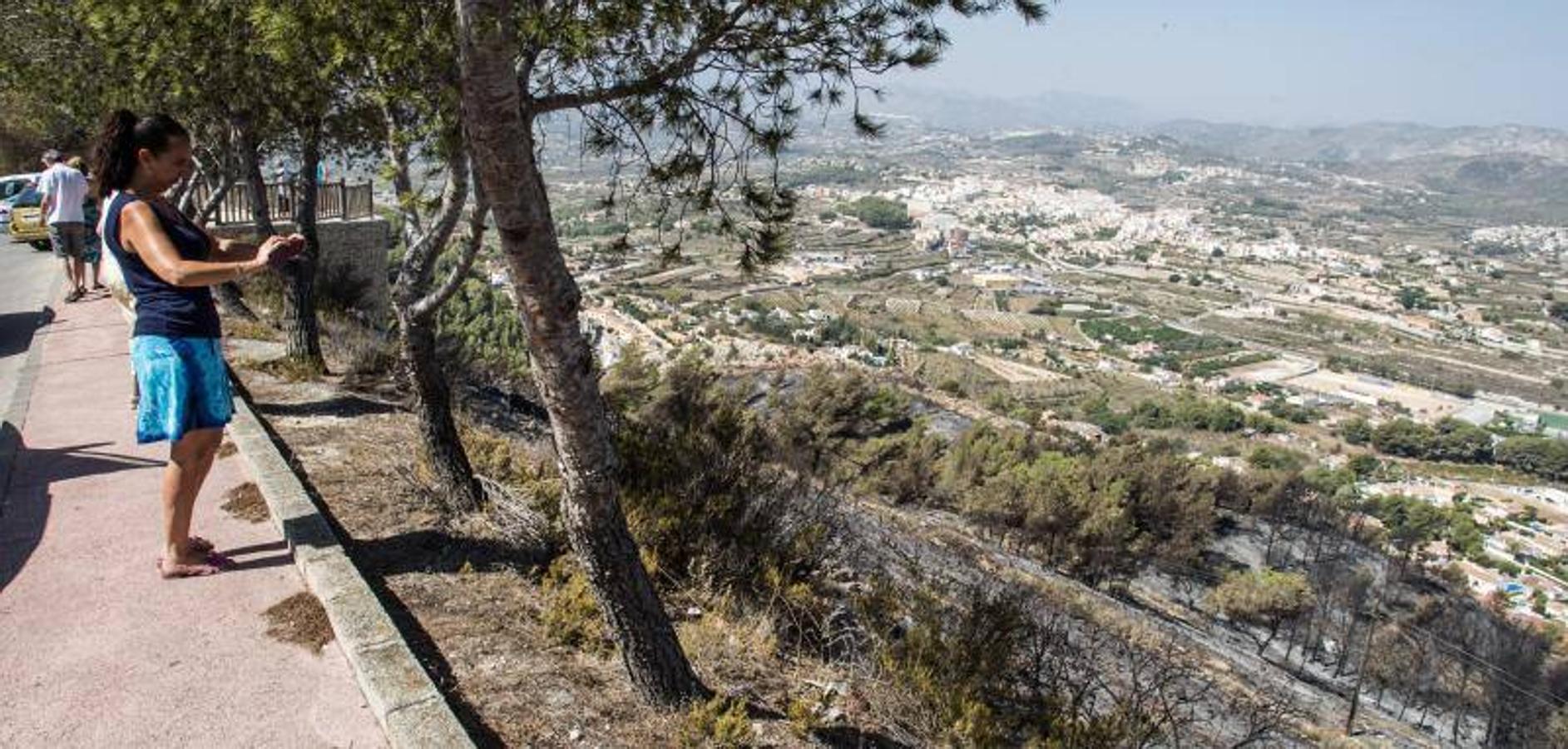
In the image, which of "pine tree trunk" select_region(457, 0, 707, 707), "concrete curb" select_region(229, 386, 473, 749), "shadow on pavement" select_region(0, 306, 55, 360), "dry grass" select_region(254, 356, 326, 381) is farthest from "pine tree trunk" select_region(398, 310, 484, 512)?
"shadow on pavement" select_region(0, 306, 55, 360)

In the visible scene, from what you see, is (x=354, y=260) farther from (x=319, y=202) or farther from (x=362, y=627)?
(x=362, y=627)

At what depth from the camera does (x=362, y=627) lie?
312 cm

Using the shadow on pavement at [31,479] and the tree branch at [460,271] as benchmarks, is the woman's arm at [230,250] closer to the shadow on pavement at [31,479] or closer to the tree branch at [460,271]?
the tree branch at [460,271]

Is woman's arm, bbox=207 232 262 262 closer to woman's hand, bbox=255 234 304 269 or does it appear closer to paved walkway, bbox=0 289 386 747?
woman's hand, bbox=255 234 304 269

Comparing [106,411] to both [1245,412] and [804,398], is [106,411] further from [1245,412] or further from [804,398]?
[1245,412]

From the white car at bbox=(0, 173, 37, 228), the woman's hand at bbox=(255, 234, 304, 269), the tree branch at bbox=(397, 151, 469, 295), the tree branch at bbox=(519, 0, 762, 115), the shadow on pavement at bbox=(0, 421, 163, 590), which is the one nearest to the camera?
the woman's hand at bbox=(255, 234, 304, 269)

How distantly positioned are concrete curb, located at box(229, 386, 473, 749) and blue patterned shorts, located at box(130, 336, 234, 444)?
71 centimetres

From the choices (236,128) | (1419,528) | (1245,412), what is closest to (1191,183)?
(1245,412)

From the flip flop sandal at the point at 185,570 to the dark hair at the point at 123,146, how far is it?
144 centimetres

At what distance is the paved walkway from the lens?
2.69 m

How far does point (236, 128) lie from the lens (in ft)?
22.9

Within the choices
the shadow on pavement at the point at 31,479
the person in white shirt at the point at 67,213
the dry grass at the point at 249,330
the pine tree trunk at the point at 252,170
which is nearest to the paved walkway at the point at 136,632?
the shadow on pavement at the point at 31,479

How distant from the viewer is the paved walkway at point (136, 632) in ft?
8.84

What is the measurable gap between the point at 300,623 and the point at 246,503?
Result: 135 cm
